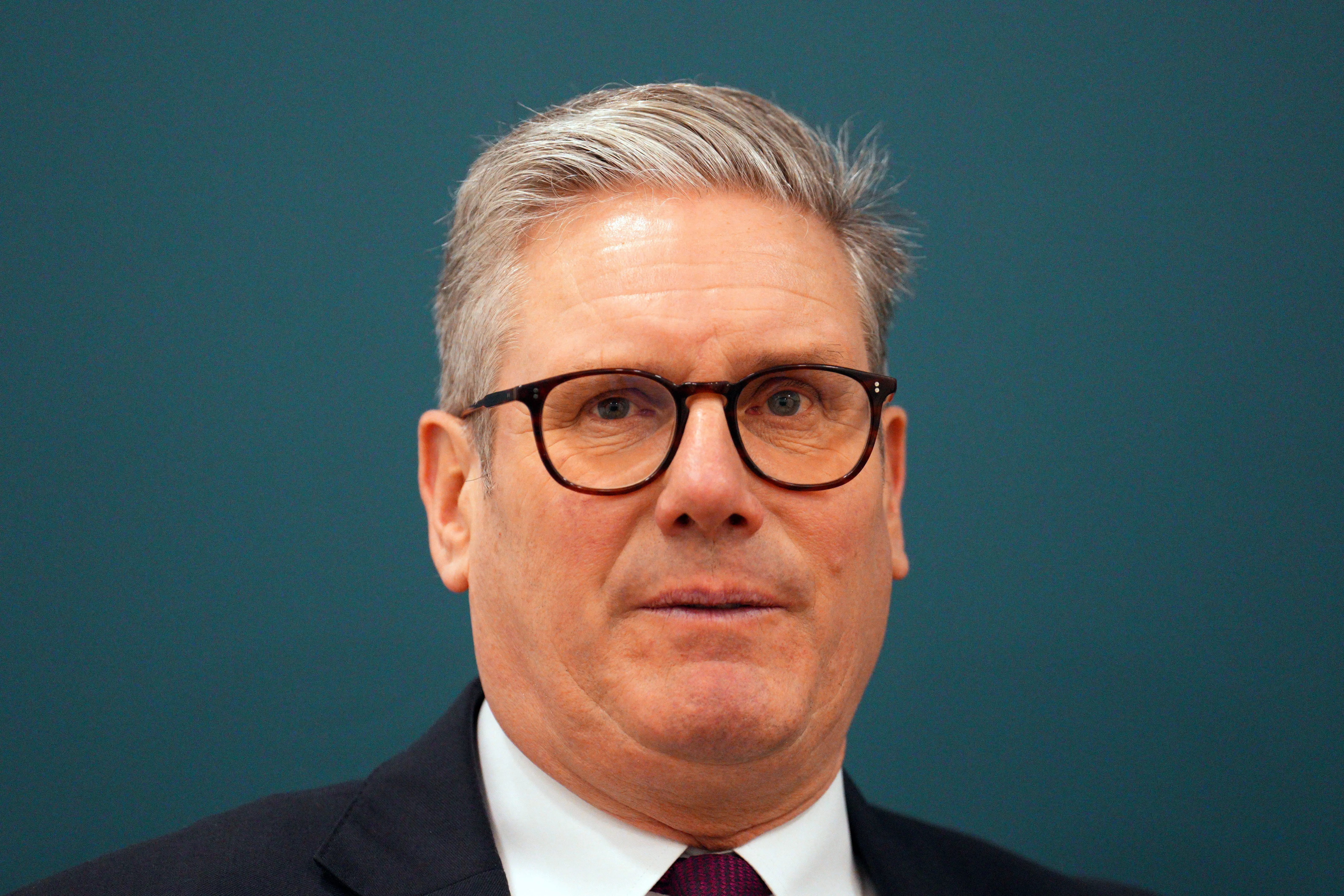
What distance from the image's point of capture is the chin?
63.1 inches

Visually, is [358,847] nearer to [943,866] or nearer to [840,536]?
[840,536]


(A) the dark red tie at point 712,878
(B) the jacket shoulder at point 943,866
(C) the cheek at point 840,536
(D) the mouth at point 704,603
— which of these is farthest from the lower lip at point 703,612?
(B) the jacket shoulder at point 943,866

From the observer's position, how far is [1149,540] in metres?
2.86

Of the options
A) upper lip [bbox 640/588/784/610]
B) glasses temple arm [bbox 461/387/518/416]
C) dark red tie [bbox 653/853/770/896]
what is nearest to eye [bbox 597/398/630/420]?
glasses temple arm [bbox 461/387/518/416]

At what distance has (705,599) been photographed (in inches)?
63.4

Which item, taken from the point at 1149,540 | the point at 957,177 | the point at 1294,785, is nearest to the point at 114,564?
the point at 957,177

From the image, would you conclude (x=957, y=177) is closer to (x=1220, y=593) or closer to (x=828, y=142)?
(x=828, y=142)

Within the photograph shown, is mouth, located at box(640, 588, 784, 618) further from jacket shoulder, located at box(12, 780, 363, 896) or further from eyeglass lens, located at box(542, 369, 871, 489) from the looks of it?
jacket shoulder, located at box(12, 780, 363, 896)

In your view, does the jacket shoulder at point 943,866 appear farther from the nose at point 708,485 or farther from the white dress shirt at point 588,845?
the nose at point 708,485

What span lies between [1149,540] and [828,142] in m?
1.43

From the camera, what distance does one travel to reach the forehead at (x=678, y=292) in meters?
1.68

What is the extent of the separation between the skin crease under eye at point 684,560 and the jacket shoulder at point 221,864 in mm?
356

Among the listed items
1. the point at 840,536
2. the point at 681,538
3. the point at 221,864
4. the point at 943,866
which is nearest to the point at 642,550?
the point at 681,538

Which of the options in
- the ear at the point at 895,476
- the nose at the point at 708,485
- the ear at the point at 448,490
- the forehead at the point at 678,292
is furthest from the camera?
the ear at the point at 895,476
